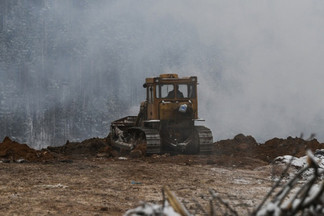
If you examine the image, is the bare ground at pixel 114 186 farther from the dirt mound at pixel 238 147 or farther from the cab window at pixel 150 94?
the dirt mound at pixel 238 147

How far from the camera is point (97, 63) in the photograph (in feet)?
494

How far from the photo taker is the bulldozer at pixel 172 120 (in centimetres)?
1822

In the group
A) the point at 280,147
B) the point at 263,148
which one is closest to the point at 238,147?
the point at 263,148

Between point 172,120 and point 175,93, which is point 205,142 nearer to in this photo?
point 172,120

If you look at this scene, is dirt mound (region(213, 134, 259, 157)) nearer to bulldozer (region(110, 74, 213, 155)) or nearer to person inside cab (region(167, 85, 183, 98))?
bulldozer (region(110, 74, 213, 155))

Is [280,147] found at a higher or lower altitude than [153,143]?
lower

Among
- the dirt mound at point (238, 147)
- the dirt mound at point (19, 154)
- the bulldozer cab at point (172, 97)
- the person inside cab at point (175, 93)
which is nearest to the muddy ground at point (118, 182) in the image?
the dirt mound at point (19, 154)

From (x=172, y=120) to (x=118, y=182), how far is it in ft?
27.4

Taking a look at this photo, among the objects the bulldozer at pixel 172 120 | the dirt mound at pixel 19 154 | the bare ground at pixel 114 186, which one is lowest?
the bare ground at pixel 114 186

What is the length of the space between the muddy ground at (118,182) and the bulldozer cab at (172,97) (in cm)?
188

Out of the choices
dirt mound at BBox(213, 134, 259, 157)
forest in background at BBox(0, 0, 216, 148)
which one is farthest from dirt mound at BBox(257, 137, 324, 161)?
forest in background at BBox(0, 0, 216, 148)

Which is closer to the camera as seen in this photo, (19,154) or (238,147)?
(19,154)

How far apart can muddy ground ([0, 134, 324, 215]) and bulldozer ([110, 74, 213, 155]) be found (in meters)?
0.94

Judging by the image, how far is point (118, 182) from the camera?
10.8 metres
